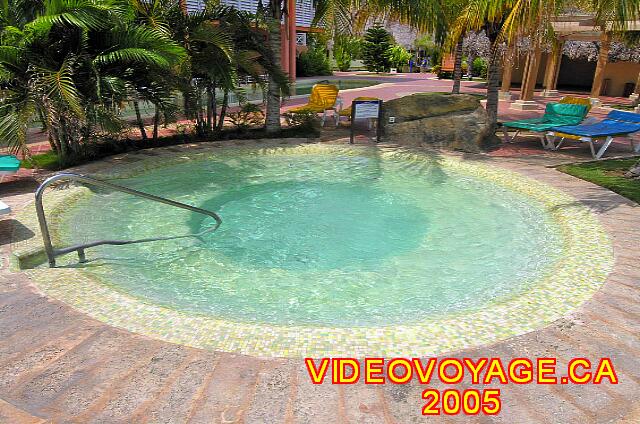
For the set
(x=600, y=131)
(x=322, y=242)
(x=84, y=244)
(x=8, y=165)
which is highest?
(x=8, y=165)

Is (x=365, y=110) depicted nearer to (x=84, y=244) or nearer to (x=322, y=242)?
(x=322, y=242)

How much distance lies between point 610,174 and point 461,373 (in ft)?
23.4

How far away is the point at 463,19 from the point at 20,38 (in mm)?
8663

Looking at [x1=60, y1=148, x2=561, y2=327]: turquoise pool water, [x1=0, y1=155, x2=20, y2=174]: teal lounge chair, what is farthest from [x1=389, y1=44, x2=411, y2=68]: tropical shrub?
[x1=0, y1=155, x2=20, y2=174]: teal lounge chair

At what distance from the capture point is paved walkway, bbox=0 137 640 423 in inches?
108

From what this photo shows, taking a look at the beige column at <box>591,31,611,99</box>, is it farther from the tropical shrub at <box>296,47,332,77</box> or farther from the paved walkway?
the tropical shrub at <box>296,47,332,77</box>

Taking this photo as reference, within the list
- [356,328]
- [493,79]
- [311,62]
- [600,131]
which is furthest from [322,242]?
[311,62]

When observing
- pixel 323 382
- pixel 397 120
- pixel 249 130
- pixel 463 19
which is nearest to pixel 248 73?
pixel 249 130

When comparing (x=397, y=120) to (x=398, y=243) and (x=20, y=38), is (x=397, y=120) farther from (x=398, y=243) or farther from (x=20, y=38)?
(x=20, y=38)

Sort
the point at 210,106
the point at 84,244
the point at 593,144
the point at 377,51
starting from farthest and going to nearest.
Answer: the point at 377,51, the point at 210,106, the point at 593,144, the point at 84,244

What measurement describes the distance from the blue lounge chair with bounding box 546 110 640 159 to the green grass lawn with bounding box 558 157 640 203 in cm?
59

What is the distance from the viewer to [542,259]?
212 inches

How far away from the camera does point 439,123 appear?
416 inches

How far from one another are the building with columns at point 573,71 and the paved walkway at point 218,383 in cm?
849
